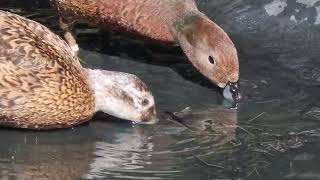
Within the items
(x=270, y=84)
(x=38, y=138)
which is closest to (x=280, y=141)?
(x=270, y=84)

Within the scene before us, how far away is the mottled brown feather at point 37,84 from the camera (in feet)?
20.9

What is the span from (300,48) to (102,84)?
2.20 meters

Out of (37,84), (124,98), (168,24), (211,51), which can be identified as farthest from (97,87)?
(168,24)

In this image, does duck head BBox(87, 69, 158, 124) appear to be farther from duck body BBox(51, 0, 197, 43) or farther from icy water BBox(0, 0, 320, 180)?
duck body BBox(51, 0, 197, 43)

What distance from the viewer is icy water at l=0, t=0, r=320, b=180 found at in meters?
5.99

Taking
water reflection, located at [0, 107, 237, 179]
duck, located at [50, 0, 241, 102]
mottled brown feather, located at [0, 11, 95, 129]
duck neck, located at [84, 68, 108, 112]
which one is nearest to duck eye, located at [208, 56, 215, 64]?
duck, located at [50, 0, 241, 102]

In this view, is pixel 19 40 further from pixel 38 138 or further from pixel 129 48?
pixel 129 48

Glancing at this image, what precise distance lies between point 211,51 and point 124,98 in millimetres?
973

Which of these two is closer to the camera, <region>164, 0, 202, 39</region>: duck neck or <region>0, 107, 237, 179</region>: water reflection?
<region>0, 107, 237, 179</region>: water reflection

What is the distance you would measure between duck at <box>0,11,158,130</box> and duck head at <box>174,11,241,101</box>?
2.51 feet

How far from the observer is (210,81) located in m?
7.69

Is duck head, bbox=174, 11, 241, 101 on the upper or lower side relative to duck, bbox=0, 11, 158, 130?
upper

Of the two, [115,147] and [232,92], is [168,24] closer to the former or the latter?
[232,92]

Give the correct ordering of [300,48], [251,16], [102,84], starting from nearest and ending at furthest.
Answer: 1. [102,84]
2. [300,48]
3. [251,16]
